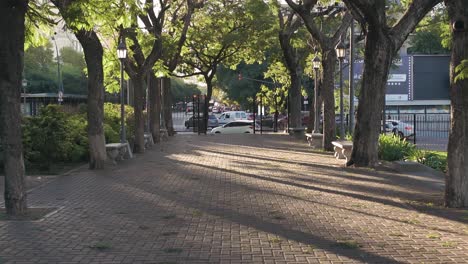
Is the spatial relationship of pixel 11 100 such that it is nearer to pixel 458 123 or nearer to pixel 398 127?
pixel 458 123

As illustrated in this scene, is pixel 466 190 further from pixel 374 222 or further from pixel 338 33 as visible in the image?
pixel 338 33

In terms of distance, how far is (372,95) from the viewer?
14297mm

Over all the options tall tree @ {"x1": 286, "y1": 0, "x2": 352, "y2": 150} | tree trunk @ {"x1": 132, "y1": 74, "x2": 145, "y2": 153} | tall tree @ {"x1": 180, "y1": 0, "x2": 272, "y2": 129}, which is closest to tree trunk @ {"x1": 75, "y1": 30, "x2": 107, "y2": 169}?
tree trunk @ {"x1": 132, "y1": 74, "x2": 145, "y2": 153}

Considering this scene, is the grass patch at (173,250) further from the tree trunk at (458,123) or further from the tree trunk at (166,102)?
the tree trunk at (166,102)

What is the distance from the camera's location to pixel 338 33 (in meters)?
20.1

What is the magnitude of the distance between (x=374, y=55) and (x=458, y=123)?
5.23 m

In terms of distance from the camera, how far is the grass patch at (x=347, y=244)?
6.71 metres

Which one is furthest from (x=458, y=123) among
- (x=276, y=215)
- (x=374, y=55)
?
(x=374, y=55)

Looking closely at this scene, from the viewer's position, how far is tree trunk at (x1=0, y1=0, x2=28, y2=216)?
8523 mm

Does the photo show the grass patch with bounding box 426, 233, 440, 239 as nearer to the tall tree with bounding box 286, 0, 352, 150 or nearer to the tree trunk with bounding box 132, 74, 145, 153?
the tall tree with bounding box 286, 0, 352, 150

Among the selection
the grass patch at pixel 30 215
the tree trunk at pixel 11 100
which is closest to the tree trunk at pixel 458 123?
the grass patch at pixel 30 215

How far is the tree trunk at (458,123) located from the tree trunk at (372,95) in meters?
4.60

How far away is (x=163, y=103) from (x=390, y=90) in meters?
37.9

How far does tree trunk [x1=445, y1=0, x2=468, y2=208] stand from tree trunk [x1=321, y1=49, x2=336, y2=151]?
35.2ft
